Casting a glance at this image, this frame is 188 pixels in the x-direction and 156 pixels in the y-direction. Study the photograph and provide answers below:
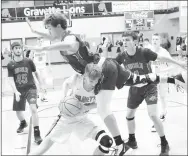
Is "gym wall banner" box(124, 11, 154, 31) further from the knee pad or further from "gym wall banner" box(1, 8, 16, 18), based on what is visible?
the knee pad

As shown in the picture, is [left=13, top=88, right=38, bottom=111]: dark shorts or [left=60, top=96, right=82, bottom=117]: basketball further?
[left=13, top=88, right=38, bottom=111]: dark shorts

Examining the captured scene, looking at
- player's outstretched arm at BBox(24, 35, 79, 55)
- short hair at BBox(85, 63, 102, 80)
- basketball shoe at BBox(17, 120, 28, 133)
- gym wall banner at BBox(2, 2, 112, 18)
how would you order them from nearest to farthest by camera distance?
1. player's outstretched arm at BBox(24, 35, 79, 55)
2. short hair at BBox(85, 63, 102, 80)
3. basketball shoe at BBox(17, 120, 28, 133)
4. gym wall banner at BBox(2, 2, 112, 18)

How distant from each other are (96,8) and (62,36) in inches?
639

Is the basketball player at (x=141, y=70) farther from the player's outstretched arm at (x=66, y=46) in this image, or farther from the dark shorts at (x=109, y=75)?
the player's outstretched arm at (x=66, y=46)

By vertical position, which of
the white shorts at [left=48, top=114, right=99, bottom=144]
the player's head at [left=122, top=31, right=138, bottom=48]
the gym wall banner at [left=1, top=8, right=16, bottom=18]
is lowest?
the white shorts at [left=48, top=114, right=99, bottom=144]

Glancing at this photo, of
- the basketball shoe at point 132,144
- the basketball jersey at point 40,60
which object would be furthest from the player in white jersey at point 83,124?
the basketball jersey at point 40,60

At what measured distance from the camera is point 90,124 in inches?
131

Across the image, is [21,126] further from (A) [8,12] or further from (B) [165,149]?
(A) [8,12]

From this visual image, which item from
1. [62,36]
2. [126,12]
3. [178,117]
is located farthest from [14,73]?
[126,12]

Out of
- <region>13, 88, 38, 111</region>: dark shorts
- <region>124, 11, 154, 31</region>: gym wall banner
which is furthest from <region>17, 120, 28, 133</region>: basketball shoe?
<region>124, 11, 154, 31</region>: gym wall banner

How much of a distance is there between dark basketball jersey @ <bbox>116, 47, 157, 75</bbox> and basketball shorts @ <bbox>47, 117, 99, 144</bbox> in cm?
121

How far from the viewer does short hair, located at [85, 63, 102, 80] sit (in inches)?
125

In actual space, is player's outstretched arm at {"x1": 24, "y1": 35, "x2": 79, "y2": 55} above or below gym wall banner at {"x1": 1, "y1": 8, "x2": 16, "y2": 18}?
below

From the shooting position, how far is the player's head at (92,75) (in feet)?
10.4
